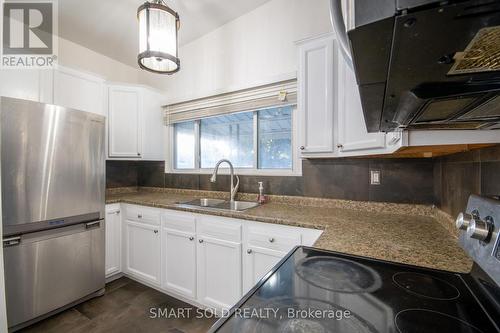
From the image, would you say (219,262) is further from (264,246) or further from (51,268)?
(51,268)

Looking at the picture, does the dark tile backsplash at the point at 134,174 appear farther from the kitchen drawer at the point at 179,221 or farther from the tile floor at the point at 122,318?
the tile floor at the point at 122,318

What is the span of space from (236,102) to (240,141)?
0.44 meters

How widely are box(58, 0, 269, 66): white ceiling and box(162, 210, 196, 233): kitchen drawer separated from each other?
6.28 ft

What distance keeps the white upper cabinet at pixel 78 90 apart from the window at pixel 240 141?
0.90 metres

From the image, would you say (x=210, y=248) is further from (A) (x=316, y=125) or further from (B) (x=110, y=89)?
(B) (x=110, y=89)

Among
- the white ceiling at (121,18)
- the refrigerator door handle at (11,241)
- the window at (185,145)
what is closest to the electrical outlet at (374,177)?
the white ceiling at (121,18)

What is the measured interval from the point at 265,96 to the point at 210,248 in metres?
1.45

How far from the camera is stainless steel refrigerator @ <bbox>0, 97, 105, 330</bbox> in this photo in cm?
154

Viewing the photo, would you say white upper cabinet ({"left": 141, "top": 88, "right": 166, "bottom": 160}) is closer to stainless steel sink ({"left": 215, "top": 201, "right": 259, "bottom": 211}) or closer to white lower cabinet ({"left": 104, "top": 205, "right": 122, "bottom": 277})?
white lower cabinet ({"left": 104, "top": 205, "right": 122, "bottom": 277})

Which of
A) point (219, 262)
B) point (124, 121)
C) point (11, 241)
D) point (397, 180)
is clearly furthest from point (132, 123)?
point (397, 180)

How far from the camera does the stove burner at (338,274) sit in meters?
0.66

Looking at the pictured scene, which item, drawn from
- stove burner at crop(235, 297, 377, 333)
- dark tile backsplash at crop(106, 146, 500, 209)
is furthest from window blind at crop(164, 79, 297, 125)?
stove burner at crop(235, 297, 377, 333)

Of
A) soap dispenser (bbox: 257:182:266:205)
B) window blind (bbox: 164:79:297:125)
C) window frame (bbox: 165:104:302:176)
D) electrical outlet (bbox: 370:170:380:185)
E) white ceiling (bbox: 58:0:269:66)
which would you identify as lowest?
soap dispenser (bbox: 257:182:266:205)

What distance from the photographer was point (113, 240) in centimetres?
231
